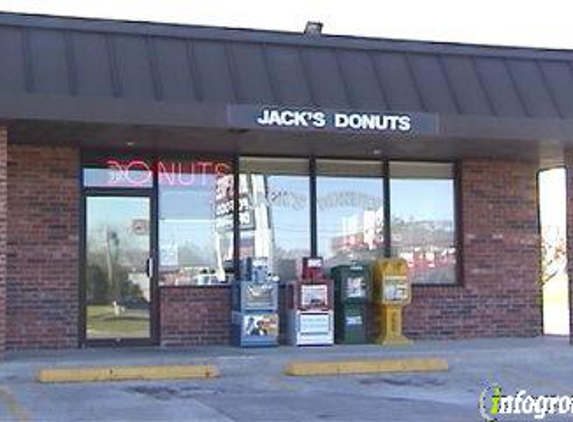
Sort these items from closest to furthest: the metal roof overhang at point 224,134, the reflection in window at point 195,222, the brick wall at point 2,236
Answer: the metal roof overhang at point 224,134
the brick wall at point 2,236
the reflection in window at point 195,222

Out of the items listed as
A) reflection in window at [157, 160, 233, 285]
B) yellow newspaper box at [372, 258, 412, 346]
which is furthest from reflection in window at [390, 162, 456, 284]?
reflection in window at [157, 160, 233, 285]

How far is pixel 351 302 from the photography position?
16.3 m

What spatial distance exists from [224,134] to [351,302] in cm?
346

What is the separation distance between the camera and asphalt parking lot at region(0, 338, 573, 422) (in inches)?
420

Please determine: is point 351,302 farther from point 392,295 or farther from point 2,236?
point 2,236

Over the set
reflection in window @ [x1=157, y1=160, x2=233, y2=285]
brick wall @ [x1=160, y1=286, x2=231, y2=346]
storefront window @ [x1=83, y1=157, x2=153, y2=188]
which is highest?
storefront window @ [x1=83, y1=157, x2=153, y2=188]

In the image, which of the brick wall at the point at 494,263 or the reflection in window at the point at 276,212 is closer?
the reflection in window at the point at 276,212

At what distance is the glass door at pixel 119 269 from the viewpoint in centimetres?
1588

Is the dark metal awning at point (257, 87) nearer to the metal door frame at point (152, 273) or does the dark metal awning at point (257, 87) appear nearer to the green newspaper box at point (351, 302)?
the metal door frame at point (152, 273)

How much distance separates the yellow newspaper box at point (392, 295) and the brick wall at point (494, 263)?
0.88 metres

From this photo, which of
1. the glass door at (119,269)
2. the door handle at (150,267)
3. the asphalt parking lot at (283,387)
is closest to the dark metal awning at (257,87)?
the glass door at (119,269)

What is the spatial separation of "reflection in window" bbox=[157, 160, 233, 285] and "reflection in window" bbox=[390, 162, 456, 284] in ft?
9.43

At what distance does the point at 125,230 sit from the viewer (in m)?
16.0

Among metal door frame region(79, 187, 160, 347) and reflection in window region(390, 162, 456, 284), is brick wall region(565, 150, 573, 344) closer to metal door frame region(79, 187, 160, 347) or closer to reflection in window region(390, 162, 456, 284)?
reflection in window region(390, 162, 456, 284)
